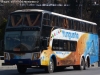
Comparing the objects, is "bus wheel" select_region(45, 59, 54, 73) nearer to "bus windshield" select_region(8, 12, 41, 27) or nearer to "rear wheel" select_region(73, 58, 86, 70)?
"bus windshield" select_region(8, 12, 41, 27)

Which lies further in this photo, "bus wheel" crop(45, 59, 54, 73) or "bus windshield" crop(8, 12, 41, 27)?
"bus wheel" crop(45, 59, 54, 73)

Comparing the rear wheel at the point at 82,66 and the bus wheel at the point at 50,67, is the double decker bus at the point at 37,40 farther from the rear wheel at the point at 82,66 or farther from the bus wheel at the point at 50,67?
the rear wheel at the point at 82,66

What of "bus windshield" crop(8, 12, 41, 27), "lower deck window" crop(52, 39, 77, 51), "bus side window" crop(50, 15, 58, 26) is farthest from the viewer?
"lower deck window" crop(52, 39, 77, 51)

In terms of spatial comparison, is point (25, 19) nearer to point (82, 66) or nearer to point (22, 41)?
point (22, 41)

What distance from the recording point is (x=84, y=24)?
3341 centimetres

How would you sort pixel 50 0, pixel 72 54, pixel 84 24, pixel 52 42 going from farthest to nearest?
pixel 50 0 < pixel 84 24 < pixel 72 54 < pixel 52 42

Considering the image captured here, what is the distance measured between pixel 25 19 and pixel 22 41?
161 centimetres

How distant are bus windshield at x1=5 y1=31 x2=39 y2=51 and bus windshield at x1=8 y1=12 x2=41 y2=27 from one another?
671 mm

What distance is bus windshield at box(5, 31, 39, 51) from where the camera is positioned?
2377 cm

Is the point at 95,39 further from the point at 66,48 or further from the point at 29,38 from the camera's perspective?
the point at 29,38

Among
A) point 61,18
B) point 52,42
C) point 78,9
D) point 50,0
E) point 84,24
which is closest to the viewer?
point 52,42

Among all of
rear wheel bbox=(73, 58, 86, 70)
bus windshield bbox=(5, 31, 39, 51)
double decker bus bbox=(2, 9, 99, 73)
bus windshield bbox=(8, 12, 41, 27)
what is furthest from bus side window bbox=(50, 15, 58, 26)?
rear wheel bbox=(73, 58, 86, 70)

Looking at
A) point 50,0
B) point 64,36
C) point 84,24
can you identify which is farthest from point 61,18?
point 50,0

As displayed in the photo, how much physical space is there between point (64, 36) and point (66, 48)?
1.04 m
